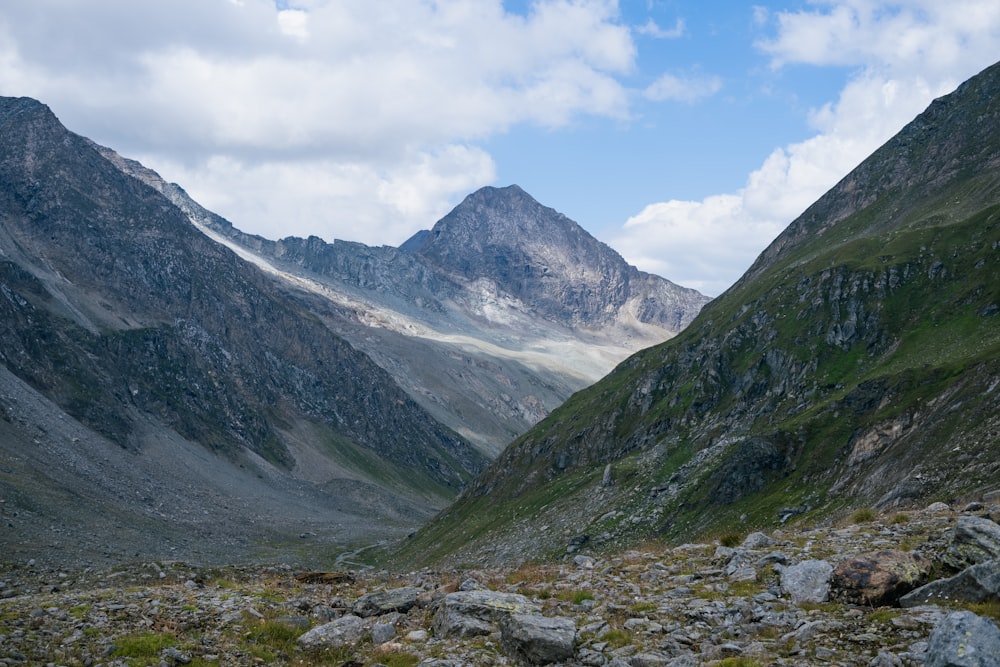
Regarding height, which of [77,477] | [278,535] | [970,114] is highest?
[970,114]

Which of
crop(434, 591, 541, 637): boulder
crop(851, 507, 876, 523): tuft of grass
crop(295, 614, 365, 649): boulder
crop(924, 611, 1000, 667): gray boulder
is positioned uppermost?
crop(851, 507, 876, 523): tuft of grass

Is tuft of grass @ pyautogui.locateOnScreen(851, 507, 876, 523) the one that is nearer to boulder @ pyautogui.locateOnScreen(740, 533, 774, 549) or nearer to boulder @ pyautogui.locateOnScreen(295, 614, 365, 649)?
boulder @ pyautogui.locateOnScreen(740, 533, 774, 549)

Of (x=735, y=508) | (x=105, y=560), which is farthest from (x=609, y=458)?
(x=105, y=560)

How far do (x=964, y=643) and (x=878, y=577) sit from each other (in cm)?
444

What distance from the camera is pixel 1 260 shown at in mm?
171750

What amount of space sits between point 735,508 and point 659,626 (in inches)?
1747

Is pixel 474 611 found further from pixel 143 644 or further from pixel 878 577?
pixel 878 577

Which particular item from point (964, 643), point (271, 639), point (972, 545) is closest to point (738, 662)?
point (964, 643)

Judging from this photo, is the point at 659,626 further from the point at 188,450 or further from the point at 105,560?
the point at 188,450

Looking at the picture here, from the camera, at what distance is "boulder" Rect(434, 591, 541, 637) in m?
19.7

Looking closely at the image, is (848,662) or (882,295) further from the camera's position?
(882,295)

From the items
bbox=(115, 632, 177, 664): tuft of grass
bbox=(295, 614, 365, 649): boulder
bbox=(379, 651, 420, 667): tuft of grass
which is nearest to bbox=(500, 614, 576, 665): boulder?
bbox=(379, 651, 420, 667): tuft of grass

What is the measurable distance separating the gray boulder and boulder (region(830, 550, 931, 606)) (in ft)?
11.5

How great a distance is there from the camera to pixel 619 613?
64.0 feet
